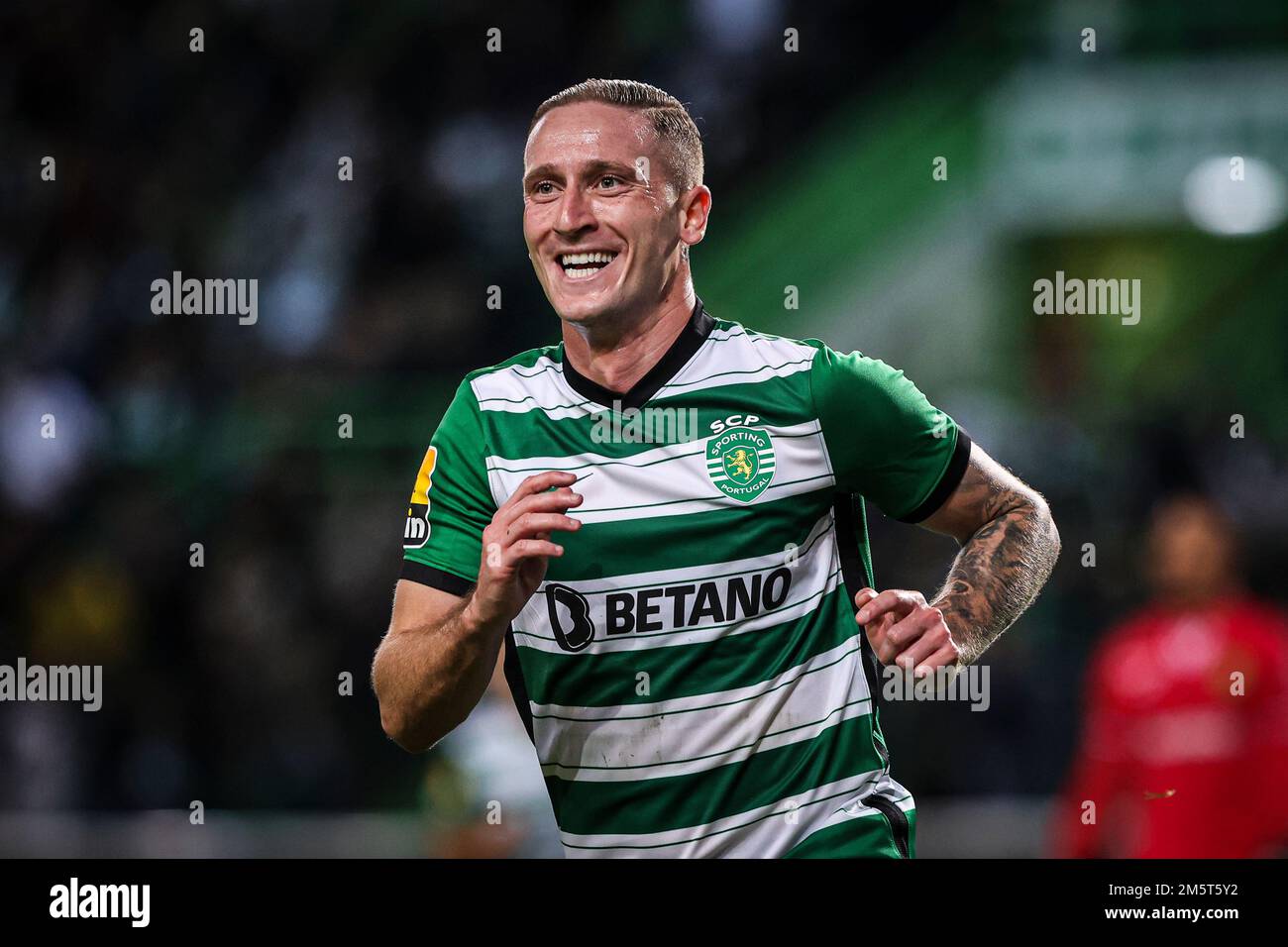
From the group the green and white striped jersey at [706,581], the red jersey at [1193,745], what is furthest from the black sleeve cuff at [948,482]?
the red jersey at [1193,745]

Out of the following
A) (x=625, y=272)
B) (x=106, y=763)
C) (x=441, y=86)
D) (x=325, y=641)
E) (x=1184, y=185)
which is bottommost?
(x=106, y=763)

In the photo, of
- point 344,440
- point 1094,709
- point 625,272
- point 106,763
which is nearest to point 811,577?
point 625,272

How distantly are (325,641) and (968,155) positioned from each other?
4.42 metres

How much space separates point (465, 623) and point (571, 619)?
0.27 metres

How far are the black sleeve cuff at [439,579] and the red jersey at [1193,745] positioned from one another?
10.4ft

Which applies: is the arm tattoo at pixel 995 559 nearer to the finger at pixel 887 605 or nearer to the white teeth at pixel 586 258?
the finger at pixel 887 605

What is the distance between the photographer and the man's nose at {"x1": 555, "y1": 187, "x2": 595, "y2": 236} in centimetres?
296

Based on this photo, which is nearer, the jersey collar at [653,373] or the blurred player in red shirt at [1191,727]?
the jersey collar at [653,373]

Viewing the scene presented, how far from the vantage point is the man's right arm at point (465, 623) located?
2.52 meters

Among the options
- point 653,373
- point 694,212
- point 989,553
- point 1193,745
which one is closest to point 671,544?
point 653,373

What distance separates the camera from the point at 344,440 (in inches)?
275

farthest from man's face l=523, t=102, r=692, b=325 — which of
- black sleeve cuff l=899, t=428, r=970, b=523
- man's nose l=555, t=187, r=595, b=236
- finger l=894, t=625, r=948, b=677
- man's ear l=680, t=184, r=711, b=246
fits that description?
finger l=894, t=625, r=948, b=677

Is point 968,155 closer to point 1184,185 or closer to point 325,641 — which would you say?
point 1184,185

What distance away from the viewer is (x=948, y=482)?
3.02 meters
